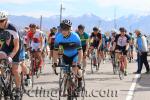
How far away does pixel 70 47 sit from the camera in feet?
39.7

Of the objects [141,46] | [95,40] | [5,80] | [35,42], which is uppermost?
[35,42]

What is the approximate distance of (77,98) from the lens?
42.3 feet

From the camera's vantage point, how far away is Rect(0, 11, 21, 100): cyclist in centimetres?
1103

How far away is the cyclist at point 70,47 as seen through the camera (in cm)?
1166

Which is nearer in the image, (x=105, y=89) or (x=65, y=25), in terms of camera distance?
(x=65, y=25)

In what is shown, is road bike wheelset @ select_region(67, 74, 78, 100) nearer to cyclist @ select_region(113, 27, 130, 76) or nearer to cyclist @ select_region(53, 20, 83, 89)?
cyclist @ select_region(53, 20, 83, 89)

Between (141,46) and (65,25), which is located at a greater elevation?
(65,25)

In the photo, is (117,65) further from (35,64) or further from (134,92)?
(134,92)

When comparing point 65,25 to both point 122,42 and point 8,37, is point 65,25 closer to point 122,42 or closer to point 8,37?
point 8,37

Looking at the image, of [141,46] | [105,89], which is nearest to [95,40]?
[141,46]

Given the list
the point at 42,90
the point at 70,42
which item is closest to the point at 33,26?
the point at 42,90

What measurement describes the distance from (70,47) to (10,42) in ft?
4.63

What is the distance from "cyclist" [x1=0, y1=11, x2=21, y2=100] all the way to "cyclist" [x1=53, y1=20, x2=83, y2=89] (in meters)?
0.88

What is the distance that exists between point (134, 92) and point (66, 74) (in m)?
4.10
